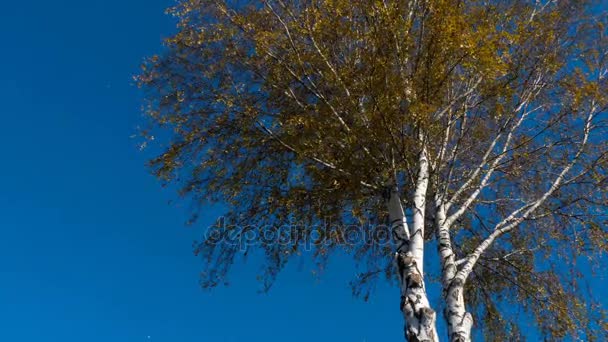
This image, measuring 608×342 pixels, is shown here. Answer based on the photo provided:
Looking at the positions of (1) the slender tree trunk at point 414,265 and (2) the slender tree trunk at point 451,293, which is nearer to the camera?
(1) the slender tree trunk at point 414,265

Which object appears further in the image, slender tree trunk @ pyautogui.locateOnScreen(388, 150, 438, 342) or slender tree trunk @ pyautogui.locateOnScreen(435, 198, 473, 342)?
slender tree trunk @ pyautogui.locateOnScreen(435, 198, 473, 342)

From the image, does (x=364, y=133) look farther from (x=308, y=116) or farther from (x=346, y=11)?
(x=346, y=11)

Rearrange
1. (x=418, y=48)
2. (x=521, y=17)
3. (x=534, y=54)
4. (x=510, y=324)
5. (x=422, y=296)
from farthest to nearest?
1. (x=510, y=324)
2. (x=521, y=17)
3. (x=534, y=54)
4. (x=418, y=48)
5. (x=422, y=296)

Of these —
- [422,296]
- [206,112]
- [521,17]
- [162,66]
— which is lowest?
[422,296]

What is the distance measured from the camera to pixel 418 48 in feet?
23.9

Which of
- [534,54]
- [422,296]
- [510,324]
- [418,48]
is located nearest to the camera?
[422,296]

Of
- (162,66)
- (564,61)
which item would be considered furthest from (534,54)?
(162,66)

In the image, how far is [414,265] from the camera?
6.57 meters

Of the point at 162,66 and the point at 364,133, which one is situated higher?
the point at 162,66

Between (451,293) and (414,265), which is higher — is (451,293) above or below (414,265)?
below

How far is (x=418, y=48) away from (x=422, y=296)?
2904 mm

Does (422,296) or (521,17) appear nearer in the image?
(422,296)

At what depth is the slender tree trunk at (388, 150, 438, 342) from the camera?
601 centimetres

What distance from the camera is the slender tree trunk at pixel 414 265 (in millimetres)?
6008
